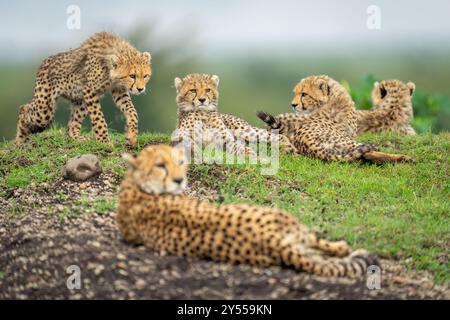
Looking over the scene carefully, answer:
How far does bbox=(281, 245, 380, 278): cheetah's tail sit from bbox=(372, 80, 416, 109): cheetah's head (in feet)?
19.0

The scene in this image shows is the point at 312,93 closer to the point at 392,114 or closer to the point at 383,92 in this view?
the point at 392,114

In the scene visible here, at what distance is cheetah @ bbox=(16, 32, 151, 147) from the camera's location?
10094 mm

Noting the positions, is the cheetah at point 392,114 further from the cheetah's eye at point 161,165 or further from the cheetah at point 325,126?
the cheetah's eye at point 161,165

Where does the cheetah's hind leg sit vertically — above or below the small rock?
above

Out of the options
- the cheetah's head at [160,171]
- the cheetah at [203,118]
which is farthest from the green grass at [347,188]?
the cheetah's head at [160,171]

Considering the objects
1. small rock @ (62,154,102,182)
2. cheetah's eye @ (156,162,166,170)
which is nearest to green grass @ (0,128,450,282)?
small rock @ (62,154,102,182)

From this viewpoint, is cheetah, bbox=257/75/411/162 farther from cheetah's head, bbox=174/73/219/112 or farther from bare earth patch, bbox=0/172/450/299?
bare earth patch, bbox=0/172/450/299

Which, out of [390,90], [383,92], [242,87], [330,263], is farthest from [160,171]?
[242,87]

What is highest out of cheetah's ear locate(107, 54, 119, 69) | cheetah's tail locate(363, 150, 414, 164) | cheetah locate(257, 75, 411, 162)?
cheetah's ear locate(107, 54, 119, 69)

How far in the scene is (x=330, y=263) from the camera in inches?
247

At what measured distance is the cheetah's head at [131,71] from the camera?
10.0 meters

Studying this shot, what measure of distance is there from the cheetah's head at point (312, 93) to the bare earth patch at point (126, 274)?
3.86 metres

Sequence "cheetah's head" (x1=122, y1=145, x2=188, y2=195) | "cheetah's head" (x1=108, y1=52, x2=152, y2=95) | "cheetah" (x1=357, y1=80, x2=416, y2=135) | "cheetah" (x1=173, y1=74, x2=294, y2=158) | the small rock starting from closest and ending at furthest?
"cheetah's head" (x1=122, y1=145, x2=188, y2=195) → the small rock → "cheetah" (x1=173, y1=74, x2=294, y2=158) → "cheetah's head" (x1=108, y1=52, x2=152, y2=95) → "cheetah" (x1=357, y1=80, x2=416, y2=135)

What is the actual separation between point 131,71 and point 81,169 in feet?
5.50
